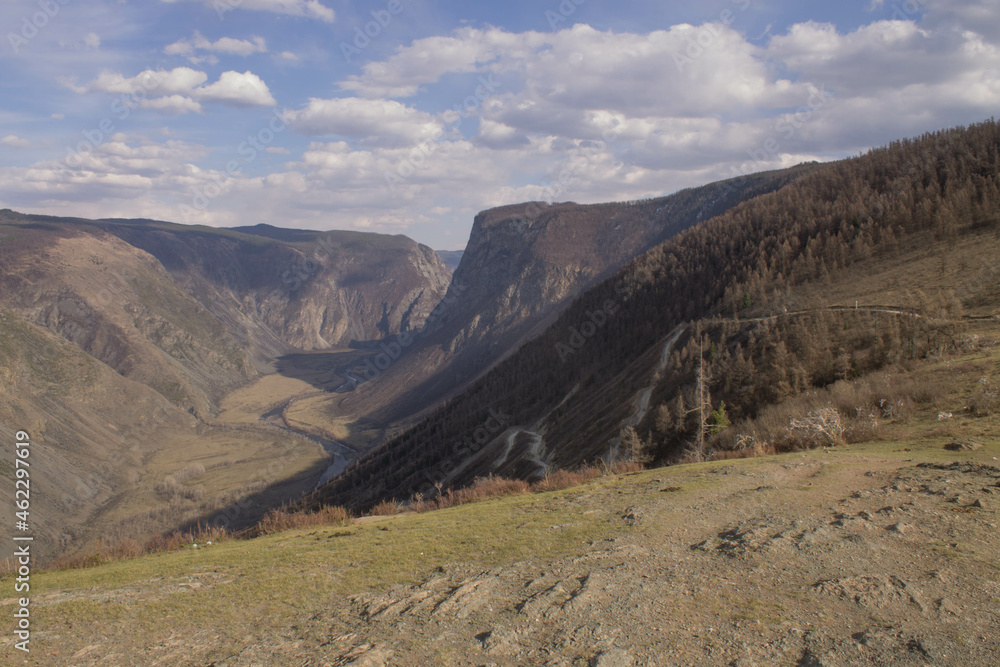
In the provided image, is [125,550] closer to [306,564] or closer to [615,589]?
[306,564]

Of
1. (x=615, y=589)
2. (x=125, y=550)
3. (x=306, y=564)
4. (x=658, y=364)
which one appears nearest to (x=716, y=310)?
(x=658, y=364)

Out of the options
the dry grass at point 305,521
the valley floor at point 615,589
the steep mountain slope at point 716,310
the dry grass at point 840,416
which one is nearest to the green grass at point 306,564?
the valley floor at point 615,589

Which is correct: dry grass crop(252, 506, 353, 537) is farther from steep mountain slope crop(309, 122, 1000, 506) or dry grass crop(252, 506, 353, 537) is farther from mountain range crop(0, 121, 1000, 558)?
steep mountain slope crop(309, 122, 1000, 506)

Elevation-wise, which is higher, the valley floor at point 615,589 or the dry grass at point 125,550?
the valley floor at point 615,589

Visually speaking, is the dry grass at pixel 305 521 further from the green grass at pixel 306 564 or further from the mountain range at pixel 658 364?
the mountain range at pixel 658 364

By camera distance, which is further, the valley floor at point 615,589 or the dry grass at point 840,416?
the dry grass at point 840,416

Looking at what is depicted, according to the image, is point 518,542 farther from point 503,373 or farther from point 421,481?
point 503,373
